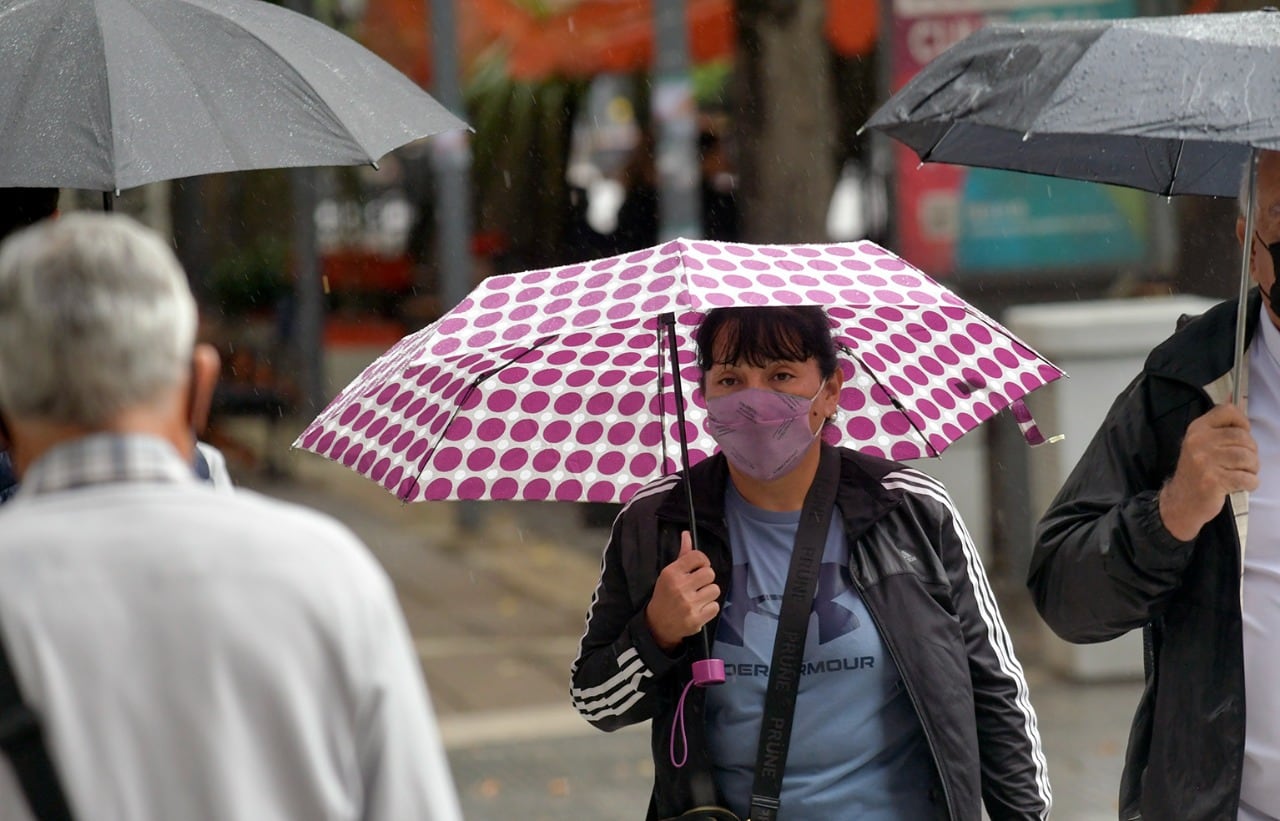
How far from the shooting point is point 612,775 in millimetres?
7223

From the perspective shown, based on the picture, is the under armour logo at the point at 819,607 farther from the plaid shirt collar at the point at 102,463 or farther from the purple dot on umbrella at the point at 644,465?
the plaid shirt collar at the point at 102,463

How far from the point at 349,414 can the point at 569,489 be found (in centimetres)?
46

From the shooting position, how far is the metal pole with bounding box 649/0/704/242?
35.1 feet

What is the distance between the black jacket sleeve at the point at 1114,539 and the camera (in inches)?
128

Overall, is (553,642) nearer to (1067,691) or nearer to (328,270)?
(1067,691)

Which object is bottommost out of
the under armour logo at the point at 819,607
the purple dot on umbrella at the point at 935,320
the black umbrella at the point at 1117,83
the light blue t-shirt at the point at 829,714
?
the light blue t-shirt at the point at 829,714

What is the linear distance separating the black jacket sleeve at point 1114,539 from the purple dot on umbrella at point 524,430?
1014mm

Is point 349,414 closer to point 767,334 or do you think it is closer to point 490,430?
point 490,430

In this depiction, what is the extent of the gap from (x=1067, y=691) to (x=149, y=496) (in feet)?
21.9

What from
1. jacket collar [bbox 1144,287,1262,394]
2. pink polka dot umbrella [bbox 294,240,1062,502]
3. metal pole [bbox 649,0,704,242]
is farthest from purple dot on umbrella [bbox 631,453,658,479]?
metal pole [bbox 649,0,704,242]

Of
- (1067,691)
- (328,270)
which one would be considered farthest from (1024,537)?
(328,270)

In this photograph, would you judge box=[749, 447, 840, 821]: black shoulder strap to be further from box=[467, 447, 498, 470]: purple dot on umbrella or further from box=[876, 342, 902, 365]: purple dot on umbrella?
box=[467, 447, 498, 470]: purple dot on umbrella

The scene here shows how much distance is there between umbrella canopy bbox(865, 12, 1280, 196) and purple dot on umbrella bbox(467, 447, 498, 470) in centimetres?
99

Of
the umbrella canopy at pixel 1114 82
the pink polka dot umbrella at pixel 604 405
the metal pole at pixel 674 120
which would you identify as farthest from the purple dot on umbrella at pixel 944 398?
the metal pole at pixel 674 120
